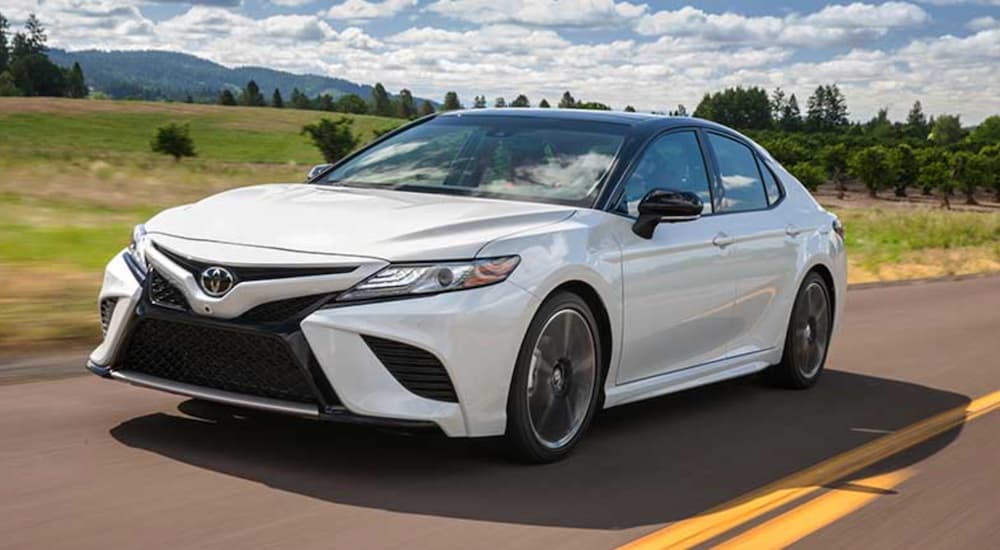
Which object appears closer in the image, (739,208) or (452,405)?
(452,405)

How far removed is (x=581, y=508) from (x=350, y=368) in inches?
40.1

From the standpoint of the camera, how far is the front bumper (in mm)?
5023

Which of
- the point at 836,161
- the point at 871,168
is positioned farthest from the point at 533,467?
the point at 836,161

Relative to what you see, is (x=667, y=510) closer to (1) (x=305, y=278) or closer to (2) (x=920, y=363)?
(1) (x=305, y=278)

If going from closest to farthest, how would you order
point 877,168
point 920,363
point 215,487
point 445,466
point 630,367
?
point 215,487 → point 445,466 → point 630,367 → point 920,363 → point 877,168

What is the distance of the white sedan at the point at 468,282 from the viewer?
5.08m

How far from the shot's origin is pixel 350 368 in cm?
506

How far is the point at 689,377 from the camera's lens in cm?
689

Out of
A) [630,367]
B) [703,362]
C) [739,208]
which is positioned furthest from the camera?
[739,208]

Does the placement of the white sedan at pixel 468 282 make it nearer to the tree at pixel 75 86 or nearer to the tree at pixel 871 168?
the tree at pixel 871 168

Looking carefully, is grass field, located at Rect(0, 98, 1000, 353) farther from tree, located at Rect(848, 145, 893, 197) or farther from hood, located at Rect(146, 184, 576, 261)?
tree, located at Rect(848, 145, 893, 197)

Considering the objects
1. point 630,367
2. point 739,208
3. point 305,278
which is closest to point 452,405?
point 305,278

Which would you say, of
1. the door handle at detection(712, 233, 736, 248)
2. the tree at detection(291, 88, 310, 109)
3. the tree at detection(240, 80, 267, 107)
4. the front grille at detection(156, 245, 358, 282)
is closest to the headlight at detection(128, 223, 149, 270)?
the front grille at detection(156, 245, 358, 282)

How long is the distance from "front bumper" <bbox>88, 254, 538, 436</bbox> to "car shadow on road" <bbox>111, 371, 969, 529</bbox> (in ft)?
0.90
